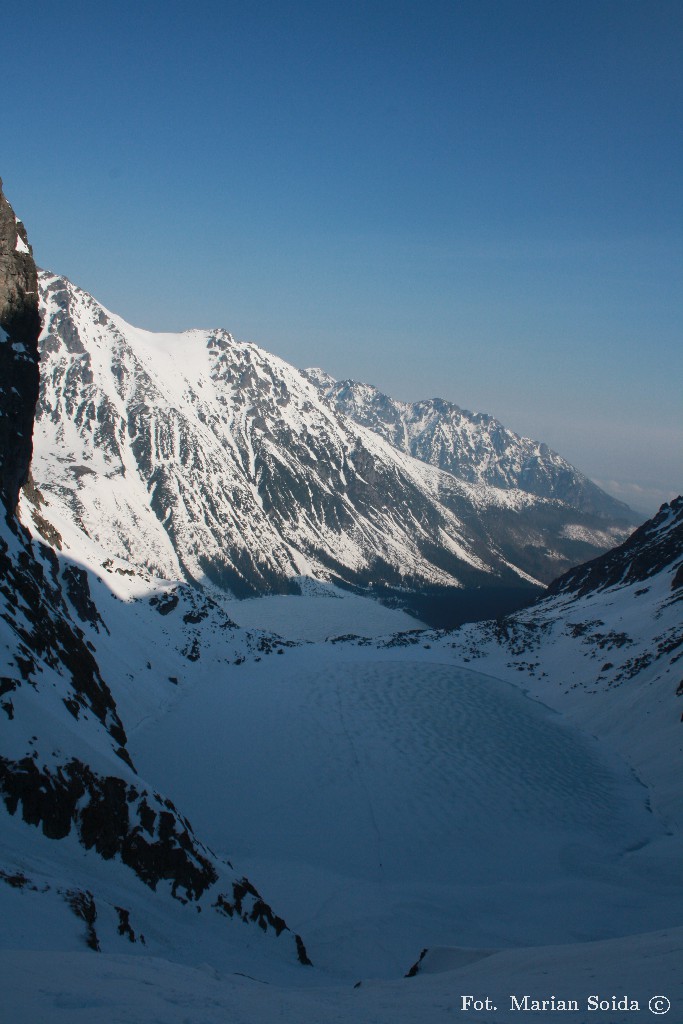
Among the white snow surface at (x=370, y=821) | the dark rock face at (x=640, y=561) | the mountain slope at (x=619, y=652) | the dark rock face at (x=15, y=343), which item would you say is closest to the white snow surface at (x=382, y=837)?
the white snow surface at (x=370, y=821)

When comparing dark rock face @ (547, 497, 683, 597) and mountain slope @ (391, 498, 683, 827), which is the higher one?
dark rock face @ (547, 497, 683, 597)

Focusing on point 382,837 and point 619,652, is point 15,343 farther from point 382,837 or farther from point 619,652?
point 619,652

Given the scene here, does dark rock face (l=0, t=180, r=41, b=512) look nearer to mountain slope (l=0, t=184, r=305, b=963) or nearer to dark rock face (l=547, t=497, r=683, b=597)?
mountain slope (l=0, t=184, r=305, b=963)

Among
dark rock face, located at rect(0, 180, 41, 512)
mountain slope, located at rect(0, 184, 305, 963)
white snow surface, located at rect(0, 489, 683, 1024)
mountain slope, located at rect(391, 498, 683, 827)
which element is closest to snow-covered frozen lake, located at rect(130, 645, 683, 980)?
white snow surface, located at rect(0, 489, 683, 1024)

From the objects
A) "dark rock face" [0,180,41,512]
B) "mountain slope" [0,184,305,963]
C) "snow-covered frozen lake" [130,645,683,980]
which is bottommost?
"snow-covered frozen lake" [130,645,683,980]

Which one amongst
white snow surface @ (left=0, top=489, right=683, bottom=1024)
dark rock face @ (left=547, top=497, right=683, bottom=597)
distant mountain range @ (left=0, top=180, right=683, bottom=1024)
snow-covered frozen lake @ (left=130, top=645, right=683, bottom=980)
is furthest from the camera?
dark rock face @ (left=547, top=497, right=683, bottom=597)

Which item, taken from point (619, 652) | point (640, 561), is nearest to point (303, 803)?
point (619, 652)

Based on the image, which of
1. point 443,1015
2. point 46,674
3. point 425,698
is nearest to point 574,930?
point 443,1015

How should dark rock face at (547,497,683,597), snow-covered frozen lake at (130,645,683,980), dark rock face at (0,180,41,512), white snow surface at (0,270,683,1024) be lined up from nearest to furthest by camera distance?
white snow surface at (0,270,683,1024)
snow-covered frozen lake at (130,645,683,980)
dark rock face at (0,180,41,512)
dark rock face at (547,497,683,597)
